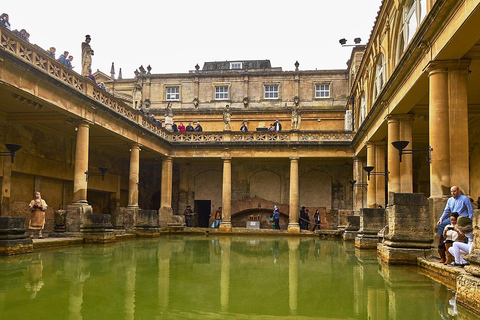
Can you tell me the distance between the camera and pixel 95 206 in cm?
2783

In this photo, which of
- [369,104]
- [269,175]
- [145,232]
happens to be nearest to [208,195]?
[269,175]

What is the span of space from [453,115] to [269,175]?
22.4 m

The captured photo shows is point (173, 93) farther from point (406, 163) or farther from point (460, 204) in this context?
point (460, 204)

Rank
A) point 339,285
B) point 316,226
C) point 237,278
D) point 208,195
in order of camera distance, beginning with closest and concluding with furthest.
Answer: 1. point 339,285
2. point 237,278
3. point 316,226
4. point 208,195

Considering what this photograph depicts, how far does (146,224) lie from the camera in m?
21.1

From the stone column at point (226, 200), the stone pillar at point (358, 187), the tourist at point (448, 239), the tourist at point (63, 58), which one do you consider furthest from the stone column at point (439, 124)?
the stone column at point (226, 200)

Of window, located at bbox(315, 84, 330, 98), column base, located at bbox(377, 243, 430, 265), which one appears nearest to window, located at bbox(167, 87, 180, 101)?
window, located at bbox(315, 84, 330, 98)

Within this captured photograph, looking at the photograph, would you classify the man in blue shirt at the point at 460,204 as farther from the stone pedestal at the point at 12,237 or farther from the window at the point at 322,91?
the window at the point at 322,91

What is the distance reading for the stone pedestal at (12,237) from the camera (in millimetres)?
10797

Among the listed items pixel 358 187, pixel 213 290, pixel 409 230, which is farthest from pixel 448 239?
pixel 358 187

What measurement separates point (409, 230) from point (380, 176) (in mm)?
11463

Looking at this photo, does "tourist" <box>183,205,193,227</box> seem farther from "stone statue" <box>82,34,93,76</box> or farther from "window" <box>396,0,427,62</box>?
"window" <box>396,0,427,62</box>

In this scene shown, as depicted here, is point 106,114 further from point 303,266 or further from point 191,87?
point 191,87

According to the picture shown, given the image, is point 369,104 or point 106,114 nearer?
point 106,114
